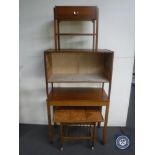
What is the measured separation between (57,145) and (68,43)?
1494 mm

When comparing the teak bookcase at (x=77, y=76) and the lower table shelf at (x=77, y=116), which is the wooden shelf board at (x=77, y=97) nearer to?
the teak bookcase at (x=77, y=76)

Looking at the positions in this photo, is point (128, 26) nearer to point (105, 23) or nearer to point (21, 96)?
point (105, 23)

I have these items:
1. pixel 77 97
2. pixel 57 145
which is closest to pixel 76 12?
pixel 77 97

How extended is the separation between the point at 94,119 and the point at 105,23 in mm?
1339

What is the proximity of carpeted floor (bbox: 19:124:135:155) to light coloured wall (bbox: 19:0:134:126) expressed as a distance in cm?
31

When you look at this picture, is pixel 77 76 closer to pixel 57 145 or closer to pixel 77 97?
pixel 77 97

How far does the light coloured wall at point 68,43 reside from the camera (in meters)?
2.04

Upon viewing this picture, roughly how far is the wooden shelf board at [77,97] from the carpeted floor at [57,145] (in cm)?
66

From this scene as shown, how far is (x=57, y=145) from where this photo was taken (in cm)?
211

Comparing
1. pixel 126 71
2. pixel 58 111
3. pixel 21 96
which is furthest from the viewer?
pixel 21 96

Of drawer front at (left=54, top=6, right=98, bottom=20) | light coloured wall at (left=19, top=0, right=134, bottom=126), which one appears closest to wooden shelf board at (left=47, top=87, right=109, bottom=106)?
light coloured wall at (left=19, top=0, right=134, bottom=126)

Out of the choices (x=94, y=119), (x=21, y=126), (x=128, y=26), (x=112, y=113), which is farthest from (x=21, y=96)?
(x=128, y=26)

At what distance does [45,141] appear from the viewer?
2.18 metres
